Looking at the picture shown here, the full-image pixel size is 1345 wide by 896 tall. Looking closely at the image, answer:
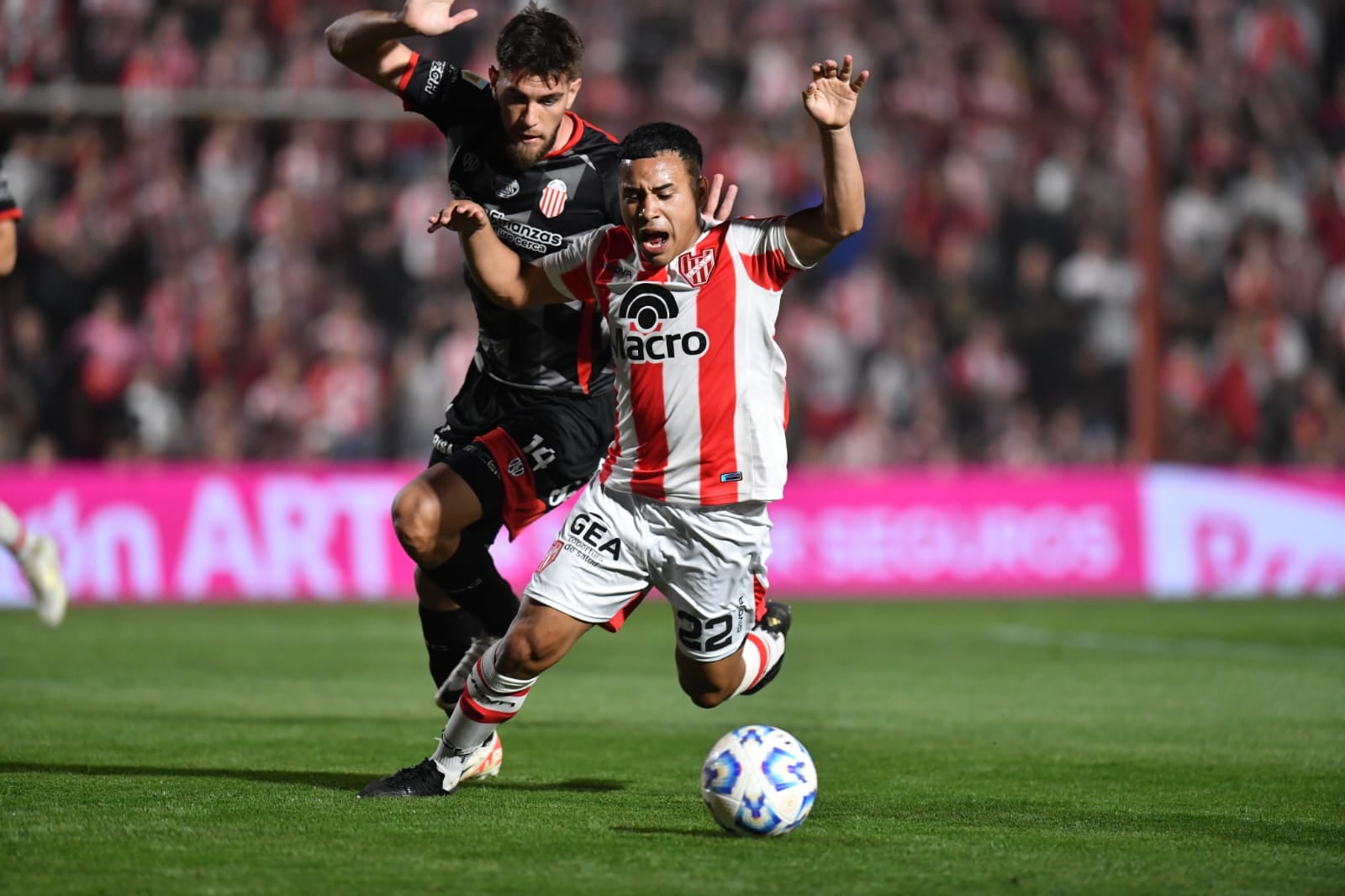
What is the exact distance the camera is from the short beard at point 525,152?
6.62 m

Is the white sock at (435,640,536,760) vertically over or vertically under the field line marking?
over

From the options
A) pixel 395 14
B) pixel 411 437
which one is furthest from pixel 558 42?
pixel 411 437

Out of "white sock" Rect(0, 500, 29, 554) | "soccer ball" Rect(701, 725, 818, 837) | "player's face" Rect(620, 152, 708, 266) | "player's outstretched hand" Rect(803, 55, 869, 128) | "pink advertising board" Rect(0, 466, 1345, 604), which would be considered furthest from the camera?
"pink advertising board" Rect(0, 466, 1345, 604)

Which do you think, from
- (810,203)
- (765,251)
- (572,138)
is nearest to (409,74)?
(572,138)

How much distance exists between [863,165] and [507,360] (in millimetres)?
10662

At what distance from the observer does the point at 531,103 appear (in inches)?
251

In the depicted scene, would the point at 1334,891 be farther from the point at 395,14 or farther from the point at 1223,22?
the point at 1223,22

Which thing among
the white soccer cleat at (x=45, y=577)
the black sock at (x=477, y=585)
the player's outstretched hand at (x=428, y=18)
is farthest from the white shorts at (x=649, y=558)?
the white soccer cleat at (x=45, y=577)

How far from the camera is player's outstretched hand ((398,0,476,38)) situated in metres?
6.13

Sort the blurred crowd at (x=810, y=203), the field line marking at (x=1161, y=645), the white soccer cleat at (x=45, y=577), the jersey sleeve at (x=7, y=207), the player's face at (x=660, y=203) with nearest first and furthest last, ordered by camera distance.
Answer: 1. the player's face at (x=660, y=203)
2. the jersey sleeve at (x=7, y=207)
3. the white soccer cleat at (x=45, y=577)
4. the field line marking at (x=1161, y=645)
5. the blurred crowd at (x=810, y=203)

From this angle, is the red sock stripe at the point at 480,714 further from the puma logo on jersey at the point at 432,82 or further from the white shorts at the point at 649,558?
the puma logo on jersey at the point at 432,82

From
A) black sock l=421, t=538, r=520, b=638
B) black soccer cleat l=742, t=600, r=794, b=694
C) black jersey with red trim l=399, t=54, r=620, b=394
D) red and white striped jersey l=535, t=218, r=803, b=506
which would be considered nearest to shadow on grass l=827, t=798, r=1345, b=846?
black soccer cleat l=742, t=600, r=794, b=694

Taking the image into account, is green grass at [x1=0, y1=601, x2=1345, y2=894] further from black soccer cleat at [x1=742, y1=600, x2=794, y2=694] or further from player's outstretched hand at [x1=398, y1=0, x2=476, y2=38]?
player's outstretched hand at [x1=398, y1=0, x2=476, y2=38]

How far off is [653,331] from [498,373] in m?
1.26
